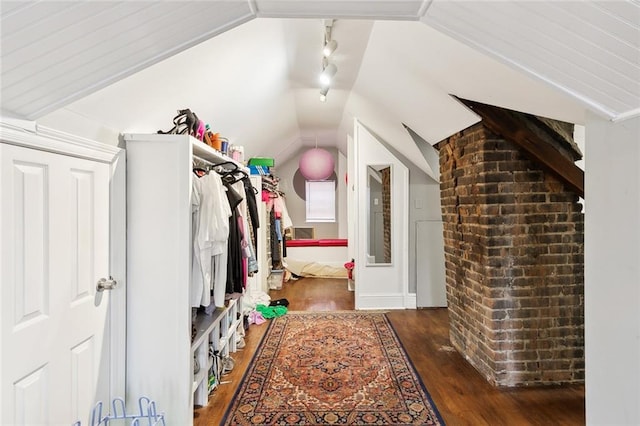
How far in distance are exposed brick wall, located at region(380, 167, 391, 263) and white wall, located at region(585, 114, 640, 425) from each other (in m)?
3.24

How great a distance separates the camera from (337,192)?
8.02m

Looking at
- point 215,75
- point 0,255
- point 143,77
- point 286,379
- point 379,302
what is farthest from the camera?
point 379,302

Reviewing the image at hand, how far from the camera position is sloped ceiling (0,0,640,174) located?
0.92 metres

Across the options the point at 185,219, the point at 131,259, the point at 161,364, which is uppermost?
the point at 185,219

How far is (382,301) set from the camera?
4465 mm

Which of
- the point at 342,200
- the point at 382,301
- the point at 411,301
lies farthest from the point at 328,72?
the point at 342,200

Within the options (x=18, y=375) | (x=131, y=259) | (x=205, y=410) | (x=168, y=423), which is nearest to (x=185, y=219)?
(x=131, y=259)

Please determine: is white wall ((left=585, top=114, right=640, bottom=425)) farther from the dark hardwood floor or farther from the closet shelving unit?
the closet shelving unit

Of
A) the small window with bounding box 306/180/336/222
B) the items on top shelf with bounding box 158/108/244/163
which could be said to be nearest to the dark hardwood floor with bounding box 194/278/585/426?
the items on top shelf with bounding box 158/108/244/163

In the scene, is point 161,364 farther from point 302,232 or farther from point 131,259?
point 302,232

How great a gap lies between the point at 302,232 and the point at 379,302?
153 inches

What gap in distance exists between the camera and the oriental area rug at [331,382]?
7.00 feet

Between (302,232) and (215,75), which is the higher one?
(215,75)

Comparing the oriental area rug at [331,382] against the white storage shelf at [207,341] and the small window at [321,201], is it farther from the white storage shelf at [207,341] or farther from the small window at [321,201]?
the small window at [321,201]
